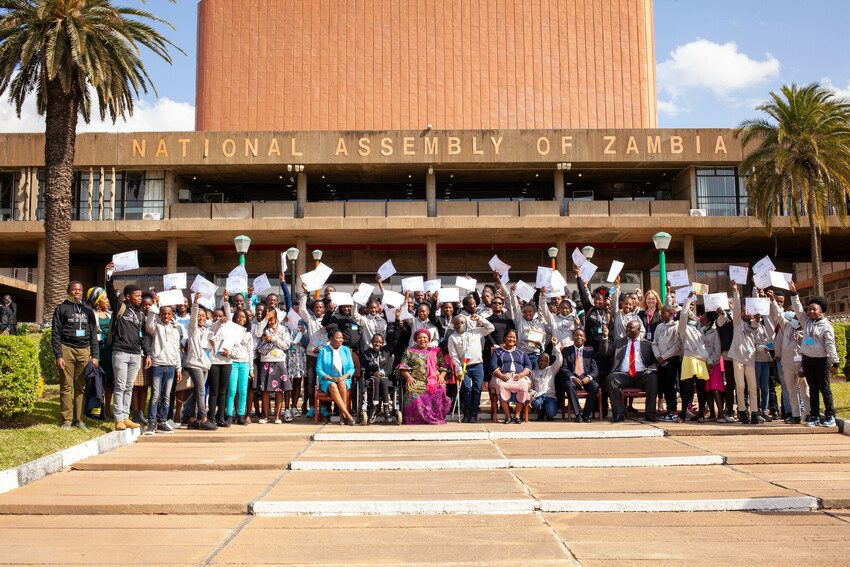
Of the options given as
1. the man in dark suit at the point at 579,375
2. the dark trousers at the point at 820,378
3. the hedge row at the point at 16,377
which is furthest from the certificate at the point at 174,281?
the dark trousers at the point at 820,378

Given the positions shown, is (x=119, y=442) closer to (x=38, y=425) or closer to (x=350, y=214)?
(x=38, y=425)

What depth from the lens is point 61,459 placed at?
8.40 meters

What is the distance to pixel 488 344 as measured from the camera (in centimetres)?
1242

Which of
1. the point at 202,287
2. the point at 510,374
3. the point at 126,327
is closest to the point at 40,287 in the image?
the point at 202,287

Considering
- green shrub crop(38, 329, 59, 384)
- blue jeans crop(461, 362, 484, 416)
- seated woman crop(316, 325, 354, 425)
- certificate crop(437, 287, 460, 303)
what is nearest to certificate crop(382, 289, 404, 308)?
certificate crop(437, 287, 460, 303)

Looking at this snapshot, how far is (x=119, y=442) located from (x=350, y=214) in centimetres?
2167

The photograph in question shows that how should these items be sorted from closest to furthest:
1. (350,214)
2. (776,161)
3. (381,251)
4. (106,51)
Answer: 1. (106,51)
2. (776,161)
3. (350,214)
4. (381,251)

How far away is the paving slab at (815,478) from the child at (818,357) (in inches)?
103

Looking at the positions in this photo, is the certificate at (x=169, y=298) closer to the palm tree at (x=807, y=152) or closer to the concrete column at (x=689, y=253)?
the palm tree at (x=807, y=152)

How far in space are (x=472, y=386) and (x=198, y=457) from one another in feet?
14.6

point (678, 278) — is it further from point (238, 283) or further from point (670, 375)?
point (238, 283)

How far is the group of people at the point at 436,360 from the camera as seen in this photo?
10.8m

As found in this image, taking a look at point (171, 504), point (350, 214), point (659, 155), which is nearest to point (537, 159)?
point (659, 155)

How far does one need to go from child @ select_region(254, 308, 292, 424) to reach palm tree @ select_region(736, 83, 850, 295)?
19.5 meters
